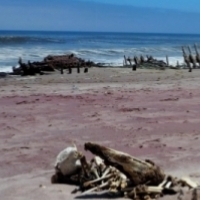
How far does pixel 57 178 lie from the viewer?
8719 mm

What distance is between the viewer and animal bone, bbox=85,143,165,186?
8.02 meters

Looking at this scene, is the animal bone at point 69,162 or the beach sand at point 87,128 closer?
the animal bone at point 69,162

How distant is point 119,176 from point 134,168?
264 millimetres

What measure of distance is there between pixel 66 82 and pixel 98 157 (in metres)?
18.6

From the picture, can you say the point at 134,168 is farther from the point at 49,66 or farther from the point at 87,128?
the point at 49,66

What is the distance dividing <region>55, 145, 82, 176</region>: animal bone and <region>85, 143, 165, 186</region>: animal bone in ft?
1.51

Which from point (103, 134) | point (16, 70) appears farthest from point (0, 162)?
point (16, 70)

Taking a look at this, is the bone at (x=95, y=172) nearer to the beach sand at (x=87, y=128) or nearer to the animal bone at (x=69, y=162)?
the animal bone at (x=69, y=162)

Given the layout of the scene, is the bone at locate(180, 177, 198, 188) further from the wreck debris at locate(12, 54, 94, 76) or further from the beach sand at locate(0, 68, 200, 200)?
the wreck debris at locate(12, 54, 94, 76)

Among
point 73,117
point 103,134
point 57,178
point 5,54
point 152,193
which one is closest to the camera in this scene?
point 152,193

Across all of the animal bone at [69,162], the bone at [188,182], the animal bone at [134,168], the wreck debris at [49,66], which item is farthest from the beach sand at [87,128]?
the wreck debris at [49,66]

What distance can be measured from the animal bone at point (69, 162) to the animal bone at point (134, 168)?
1.51 ft

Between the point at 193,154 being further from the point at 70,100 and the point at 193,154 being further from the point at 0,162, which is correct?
the point at 70,100

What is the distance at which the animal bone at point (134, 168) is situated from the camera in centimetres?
802
